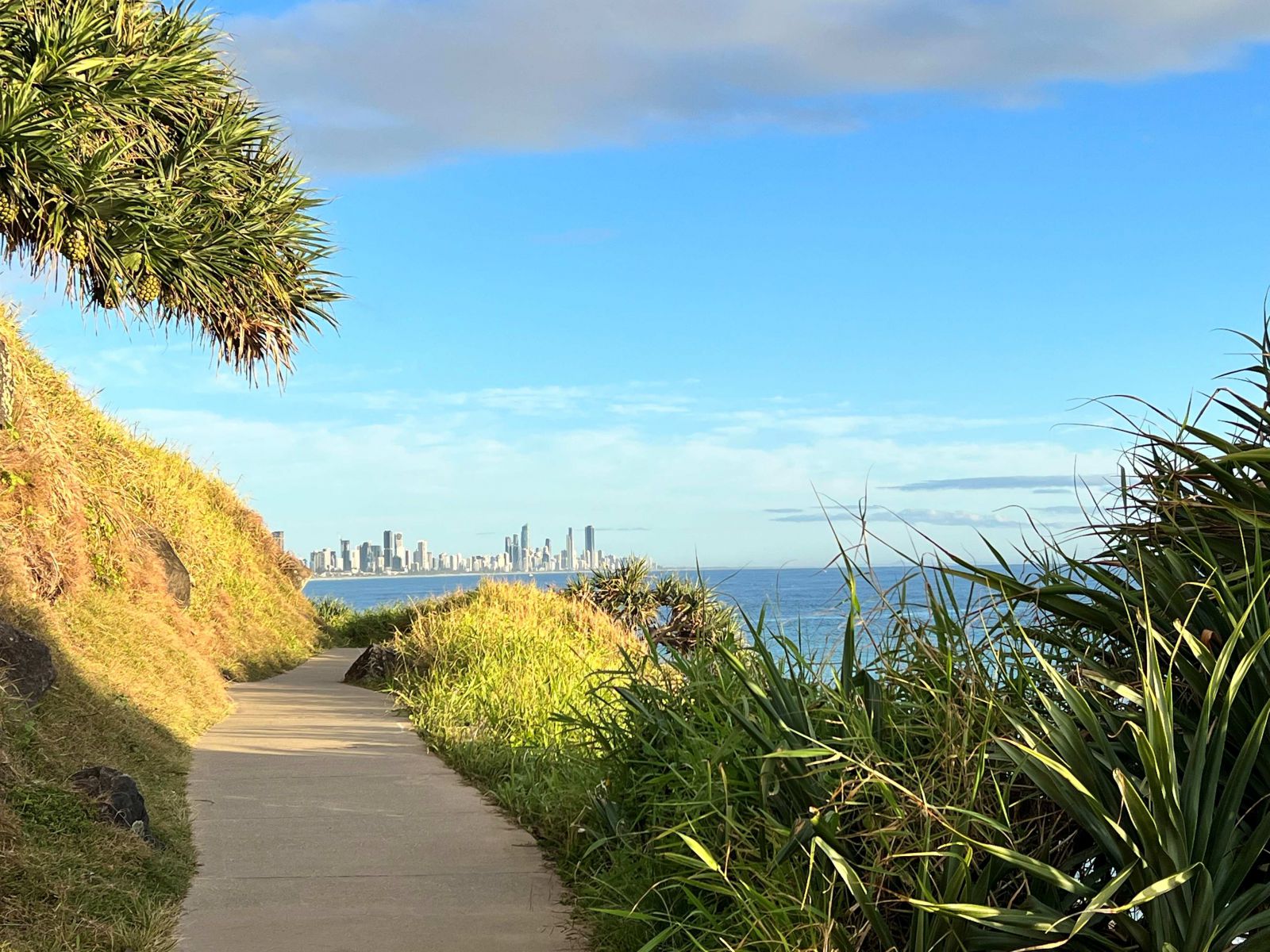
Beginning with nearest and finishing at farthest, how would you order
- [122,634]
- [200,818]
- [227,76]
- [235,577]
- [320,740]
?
[200,818], [320,740], [122,634], [227,76], [235,577]

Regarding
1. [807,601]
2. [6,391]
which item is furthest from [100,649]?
[807,601]

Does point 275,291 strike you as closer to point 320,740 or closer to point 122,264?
point 122,264

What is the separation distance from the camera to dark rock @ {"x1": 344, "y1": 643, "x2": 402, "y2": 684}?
15.1 meters

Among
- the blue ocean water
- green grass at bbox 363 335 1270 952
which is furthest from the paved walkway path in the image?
the blue ocean water

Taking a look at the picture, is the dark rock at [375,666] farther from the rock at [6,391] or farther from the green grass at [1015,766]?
the green grass at [1015,766]

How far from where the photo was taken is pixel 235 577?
20719 millimetres

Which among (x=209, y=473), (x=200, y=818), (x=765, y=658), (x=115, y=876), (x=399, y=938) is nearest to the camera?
(x=765, y=658)

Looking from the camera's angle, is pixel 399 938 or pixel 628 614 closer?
pixel 399 938

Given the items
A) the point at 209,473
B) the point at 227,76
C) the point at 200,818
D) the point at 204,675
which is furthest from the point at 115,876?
the point at 209,473

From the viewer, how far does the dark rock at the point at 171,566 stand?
584 inches

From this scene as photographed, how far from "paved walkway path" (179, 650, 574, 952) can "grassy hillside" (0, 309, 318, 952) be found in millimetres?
261

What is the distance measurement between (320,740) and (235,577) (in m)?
11.4

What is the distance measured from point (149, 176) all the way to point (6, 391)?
4188 mm

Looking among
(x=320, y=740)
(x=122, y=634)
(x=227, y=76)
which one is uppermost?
(x=227, y=76)
